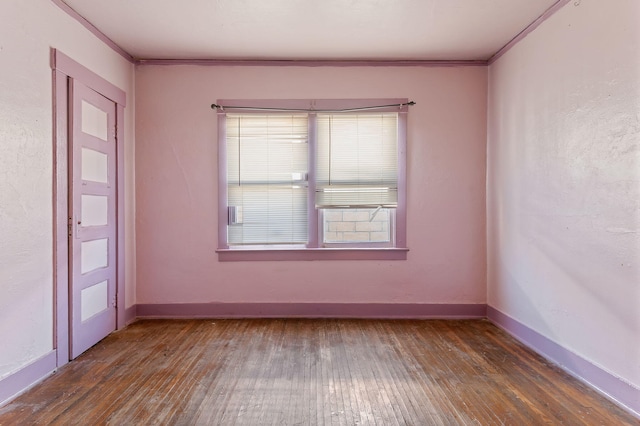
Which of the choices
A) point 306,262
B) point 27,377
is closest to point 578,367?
point 306,262

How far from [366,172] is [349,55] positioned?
128 centimetres

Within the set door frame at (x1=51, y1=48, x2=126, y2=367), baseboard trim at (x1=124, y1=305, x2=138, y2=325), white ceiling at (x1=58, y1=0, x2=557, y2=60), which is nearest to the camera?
door frame at (x1=51, y1=48, x2=126, y2=367)

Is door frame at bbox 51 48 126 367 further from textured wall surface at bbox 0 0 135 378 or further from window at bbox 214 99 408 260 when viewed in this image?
window at bbox 214 99 408 260

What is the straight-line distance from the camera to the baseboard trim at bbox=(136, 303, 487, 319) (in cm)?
453

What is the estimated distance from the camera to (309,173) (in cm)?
457

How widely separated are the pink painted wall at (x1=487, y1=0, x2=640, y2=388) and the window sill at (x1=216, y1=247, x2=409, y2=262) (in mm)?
1175

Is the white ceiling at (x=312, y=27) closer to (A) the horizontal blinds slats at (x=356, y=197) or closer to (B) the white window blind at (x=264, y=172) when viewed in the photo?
(B) the white window blind at (x=264, y=172)

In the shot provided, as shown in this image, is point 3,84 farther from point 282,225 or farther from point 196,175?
point 282,225

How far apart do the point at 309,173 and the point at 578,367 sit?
A: 119 inches

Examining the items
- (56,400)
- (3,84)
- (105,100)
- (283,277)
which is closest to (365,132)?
(283,277)

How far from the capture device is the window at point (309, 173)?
4.55m

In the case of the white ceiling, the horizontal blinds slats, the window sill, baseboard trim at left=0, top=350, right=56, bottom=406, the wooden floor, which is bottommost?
the wooden floor

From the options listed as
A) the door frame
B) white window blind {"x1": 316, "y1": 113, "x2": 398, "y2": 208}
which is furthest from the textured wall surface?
white window blind {"x1": 316, "y1": 113, "x2": 398, "y2": 208}

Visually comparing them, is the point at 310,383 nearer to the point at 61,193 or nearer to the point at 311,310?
the point at 311,310
